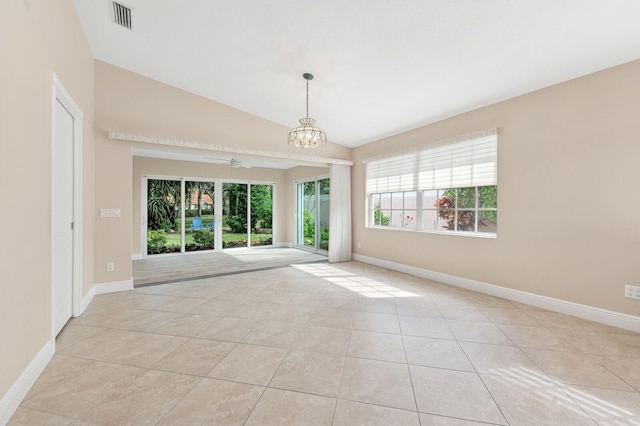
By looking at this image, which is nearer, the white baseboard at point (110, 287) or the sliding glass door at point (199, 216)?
the white baseboard at point (110, 287)

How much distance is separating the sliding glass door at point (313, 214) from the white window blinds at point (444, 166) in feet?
7.27

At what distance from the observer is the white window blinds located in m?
3.80

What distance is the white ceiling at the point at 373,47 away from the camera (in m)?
2.37

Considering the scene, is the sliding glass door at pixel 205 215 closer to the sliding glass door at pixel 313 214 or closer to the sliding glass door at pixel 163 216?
the sliding glass door at pixel 163 216

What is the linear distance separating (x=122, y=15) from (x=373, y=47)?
2.79 m

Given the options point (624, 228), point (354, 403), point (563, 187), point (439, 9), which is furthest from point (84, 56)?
point (624, 228)

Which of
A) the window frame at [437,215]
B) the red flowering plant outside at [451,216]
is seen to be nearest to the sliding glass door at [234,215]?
the window frame at [437,215]

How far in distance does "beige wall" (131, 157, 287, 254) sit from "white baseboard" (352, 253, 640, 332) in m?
5.06

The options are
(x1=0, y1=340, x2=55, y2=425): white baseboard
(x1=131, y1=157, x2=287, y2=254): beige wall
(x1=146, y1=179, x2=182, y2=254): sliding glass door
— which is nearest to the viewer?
(x1=0, y1=340, x2=55, y2=425): white baseboard

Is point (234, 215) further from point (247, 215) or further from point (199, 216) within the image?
point (199, 216)

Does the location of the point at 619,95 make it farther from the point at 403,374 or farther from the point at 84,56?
the point at 84,56

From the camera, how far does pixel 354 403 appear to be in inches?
65.9

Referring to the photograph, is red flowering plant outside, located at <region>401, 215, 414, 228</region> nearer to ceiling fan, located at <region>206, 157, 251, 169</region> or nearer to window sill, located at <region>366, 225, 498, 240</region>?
window sill, located at <region>366, 225, 498, 240</region>

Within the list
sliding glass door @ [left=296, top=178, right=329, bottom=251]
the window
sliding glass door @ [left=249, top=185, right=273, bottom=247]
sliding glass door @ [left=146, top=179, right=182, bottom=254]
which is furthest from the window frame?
sliding glass door @ [left=146, top=179, right=182, bottom=254]
